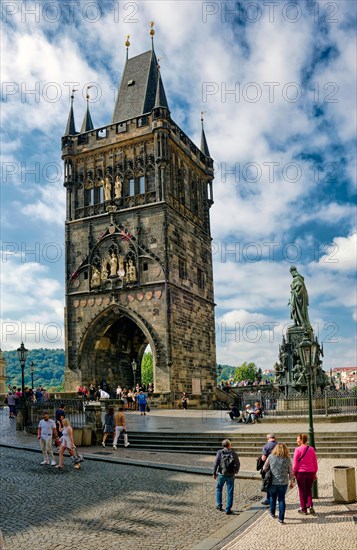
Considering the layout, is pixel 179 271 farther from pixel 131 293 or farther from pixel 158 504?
pixel 158 504

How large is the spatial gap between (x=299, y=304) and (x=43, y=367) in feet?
509

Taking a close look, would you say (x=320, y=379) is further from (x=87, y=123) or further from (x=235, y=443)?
(x=87, y=123)

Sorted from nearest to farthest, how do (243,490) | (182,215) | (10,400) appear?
(243,490) → (10,400) → (182,215)

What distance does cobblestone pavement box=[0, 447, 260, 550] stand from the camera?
8.50m

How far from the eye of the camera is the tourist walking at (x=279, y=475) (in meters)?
9.36

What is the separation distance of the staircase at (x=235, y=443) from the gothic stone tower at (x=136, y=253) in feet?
49.2

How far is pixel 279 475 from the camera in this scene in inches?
370

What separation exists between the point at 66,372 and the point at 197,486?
26.4 meters

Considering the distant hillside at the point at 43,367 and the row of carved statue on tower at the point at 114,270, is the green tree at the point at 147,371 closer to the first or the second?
the row of carved statue on tower at the point at 114,270

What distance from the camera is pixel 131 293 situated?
3669 cm

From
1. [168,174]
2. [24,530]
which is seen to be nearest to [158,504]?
[24,530]

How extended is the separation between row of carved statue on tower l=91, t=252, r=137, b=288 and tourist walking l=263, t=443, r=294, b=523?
27504 mm

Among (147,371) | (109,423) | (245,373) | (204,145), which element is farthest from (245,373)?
(109,423)

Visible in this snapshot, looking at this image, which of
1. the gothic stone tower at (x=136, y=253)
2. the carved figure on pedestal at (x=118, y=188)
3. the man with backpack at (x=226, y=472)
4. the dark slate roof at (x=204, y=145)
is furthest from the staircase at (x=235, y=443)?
the dark slate roof at (x=204, y=145)
